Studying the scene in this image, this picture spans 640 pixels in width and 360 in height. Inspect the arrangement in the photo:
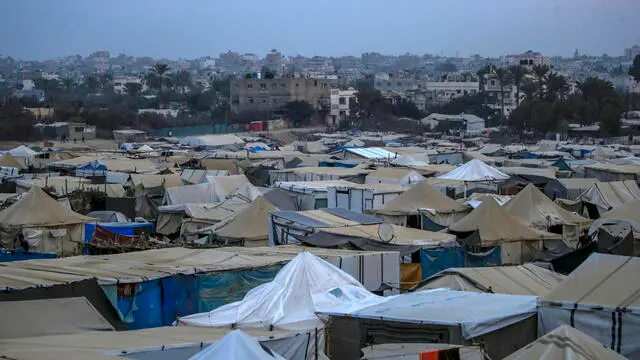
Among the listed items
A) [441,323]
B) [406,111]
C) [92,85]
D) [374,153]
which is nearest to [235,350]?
[441,323]

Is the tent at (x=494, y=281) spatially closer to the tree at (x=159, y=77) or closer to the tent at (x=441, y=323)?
the tent at (x=441, y=323)

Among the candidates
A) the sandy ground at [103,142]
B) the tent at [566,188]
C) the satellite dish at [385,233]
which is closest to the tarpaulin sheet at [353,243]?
the satellite dish at [385,233]

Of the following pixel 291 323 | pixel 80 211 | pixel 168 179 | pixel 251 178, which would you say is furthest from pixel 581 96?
pixel 291 323

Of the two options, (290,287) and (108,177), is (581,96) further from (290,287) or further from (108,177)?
(290,287)

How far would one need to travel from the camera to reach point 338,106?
78.9 meters

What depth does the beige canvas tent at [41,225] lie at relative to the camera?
1758 centimetres

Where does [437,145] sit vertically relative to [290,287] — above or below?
below

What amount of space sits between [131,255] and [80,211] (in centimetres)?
899

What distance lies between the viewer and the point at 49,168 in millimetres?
31828

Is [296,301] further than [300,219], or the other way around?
[300,219]

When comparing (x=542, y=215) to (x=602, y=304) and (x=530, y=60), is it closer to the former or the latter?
(x=602, y=304)

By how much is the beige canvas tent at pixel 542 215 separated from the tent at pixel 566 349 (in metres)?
11.3

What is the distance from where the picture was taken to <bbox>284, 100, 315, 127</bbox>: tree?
72.5 metres

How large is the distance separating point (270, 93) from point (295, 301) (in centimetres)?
6786
